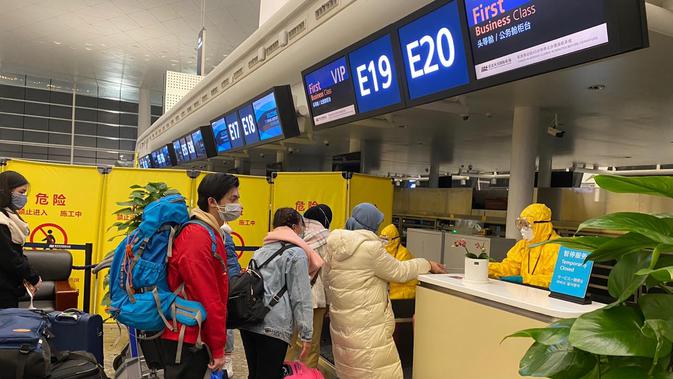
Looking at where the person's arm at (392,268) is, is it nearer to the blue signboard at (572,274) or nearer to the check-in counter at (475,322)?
the check-in counter at (475,322)

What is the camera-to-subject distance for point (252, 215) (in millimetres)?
5898

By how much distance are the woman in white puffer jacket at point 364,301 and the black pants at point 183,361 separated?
1018mm

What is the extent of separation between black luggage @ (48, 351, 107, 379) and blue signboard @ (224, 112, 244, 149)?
4420mm

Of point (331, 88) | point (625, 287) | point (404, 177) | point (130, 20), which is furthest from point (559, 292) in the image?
point (404, 177)

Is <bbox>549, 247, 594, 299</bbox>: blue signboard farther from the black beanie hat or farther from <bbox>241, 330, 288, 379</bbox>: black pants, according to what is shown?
the black beanie hat

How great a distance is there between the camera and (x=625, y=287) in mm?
827

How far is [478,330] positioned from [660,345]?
1.77 meters

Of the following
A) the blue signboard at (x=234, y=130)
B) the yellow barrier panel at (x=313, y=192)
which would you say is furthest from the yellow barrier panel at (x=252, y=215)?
the blue signboard at (x=234, y=130)

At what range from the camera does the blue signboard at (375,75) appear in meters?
3.33

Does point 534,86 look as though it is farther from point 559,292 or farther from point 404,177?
point 404,177

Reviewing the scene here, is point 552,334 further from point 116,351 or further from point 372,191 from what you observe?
point 372,191

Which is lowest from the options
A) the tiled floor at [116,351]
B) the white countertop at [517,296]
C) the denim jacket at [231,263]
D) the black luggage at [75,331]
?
the tiled floor at [116,351]

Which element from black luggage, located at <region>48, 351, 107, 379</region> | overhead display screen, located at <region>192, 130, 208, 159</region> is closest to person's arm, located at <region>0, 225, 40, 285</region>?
black luggage, located at <region>48, 351, 107, 379</region>

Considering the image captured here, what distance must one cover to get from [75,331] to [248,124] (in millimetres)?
3660
